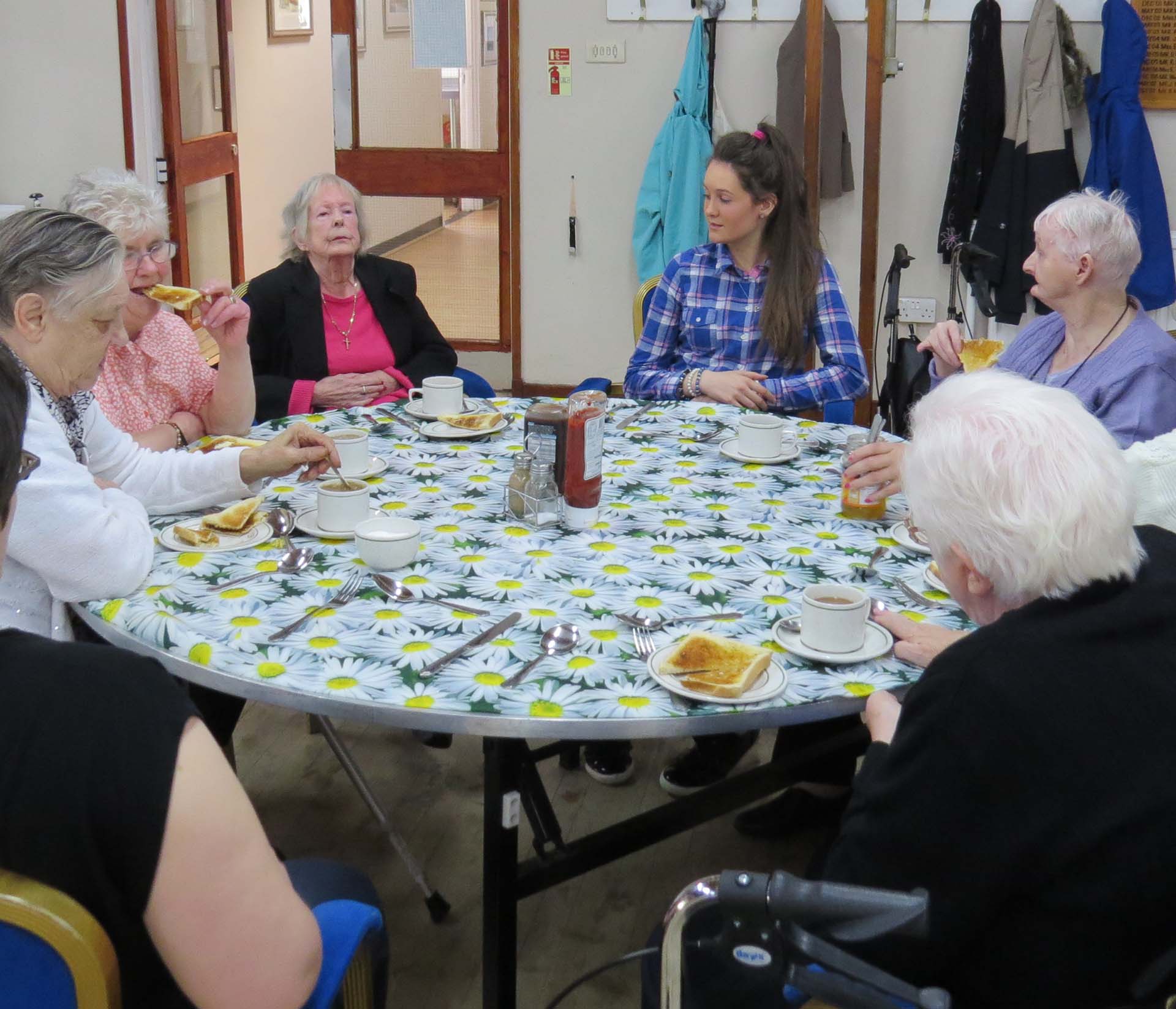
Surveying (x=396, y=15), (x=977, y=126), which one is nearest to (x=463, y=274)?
(x=396, y=15)

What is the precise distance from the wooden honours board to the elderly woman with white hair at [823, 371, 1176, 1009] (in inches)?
174

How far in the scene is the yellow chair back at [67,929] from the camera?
926 mm

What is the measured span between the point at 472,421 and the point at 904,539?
1015 millimetres

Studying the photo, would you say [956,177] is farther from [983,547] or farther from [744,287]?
[983,547]

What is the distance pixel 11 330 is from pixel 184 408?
91 centimetres

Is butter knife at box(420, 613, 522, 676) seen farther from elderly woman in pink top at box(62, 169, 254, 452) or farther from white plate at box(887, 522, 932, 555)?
elderly woman in pink top at box(62, 169, 254, 452)

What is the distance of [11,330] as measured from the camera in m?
1.89

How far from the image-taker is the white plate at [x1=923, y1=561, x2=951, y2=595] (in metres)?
1.86

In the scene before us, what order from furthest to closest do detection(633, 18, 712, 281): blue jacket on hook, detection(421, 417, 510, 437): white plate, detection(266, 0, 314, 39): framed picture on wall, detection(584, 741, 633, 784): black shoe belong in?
1. detection(266, 0, 314, 39): framed picture on wall
2. detection(633, 18, 712, 281): blue jacket on hook
3. detection(584, 741, 633, 784): black shoe
4. detection(421, 417, 510, 437): white plate

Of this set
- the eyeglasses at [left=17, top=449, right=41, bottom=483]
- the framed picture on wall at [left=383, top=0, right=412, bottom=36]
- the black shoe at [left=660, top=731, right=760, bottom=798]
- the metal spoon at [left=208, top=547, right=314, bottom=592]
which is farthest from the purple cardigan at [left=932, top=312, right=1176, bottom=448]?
the framed picture on wall at [left=383, top=0, right=412, bottom=36]

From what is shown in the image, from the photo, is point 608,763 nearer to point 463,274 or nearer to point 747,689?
point 747,689

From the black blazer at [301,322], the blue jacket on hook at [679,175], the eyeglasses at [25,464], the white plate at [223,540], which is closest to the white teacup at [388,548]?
the white plate at [223,540]

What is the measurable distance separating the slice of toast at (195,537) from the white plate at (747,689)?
0.77 metres

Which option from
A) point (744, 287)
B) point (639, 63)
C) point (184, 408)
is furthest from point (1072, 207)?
point (639, 63)
